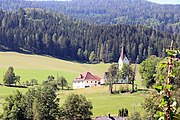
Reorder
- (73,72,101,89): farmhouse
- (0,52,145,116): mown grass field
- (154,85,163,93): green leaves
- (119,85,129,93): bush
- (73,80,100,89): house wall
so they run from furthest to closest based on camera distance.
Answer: (73,72,101,89): farmhouse
(73,80,100,89): house wall
(119,85,129,93): bush
(0,52,145,116): mown grass field
(154,85,163,93): green leaves

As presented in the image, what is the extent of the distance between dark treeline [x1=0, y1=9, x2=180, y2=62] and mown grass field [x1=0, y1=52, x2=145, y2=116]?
1799 centimetres

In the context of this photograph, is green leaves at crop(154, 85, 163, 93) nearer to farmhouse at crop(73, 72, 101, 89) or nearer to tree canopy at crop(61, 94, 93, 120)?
tree canopy at crop(61, 94, 93, 120)

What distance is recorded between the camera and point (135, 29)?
A: 7564 inches

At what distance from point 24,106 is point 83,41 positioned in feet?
443

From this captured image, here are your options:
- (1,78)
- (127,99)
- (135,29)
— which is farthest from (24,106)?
(135,29)

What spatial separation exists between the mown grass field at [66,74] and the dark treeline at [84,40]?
18.0 metres

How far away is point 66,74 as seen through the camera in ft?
394

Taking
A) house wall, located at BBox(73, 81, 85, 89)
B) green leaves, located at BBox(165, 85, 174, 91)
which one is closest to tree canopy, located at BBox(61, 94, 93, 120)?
green leaves, located at BBox(165, 85, 174, 91)

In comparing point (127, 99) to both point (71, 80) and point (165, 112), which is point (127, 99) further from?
point (165, 112)

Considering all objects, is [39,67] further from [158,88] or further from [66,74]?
[158,88]

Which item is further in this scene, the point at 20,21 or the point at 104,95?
the point at 20,21

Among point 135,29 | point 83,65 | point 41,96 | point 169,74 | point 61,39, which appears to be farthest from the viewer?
point 135,29

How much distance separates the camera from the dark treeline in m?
166

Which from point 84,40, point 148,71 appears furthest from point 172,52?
point 84,40
